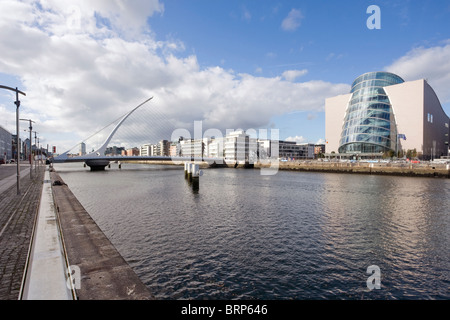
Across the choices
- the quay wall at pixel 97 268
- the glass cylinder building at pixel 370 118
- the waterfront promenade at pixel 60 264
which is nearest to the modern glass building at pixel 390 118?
the glass cylinder building at pixel 370 118

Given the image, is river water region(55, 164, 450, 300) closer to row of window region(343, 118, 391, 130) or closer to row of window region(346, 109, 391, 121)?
row of window region(343, 118, 391, 130)

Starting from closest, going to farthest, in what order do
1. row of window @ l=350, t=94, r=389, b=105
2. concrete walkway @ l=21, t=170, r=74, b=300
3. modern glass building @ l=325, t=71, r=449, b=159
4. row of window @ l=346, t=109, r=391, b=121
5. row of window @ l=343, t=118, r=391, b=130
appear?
concrete walkway @ l=21, t=170, r=74, b=300, modern glass building @ l=325, t=71, r=449, b=159, row of window @ l=343, t=118, r=391, b=130, row of window @ l=346, t=109, r=391, b=121, row of window @ l=350, t=94, r=389, b=105

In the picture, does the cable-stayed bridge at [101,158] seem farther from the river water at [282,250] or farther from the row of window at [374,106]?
the row of window at [374,106]

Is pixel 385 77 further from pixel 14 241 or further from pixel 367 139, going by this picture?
pixel 14 241

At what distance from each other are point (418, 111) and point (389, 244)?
11317 cm

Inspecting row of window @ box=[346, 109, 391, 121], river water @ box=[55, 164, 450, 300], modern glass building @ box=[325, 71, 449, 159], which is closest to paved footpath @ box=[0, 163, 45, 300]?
river water @ box=[55, 164, 450, 300]

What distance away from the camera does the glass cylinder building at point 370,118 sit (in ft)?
325

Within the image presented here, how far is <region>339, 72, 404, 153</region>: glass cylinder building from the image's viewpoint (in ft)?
325

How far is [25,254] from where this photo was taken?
25.2 feet

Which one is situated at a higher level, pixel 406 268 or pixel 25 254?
pixel 25 254

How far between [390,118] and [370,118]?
756cm
